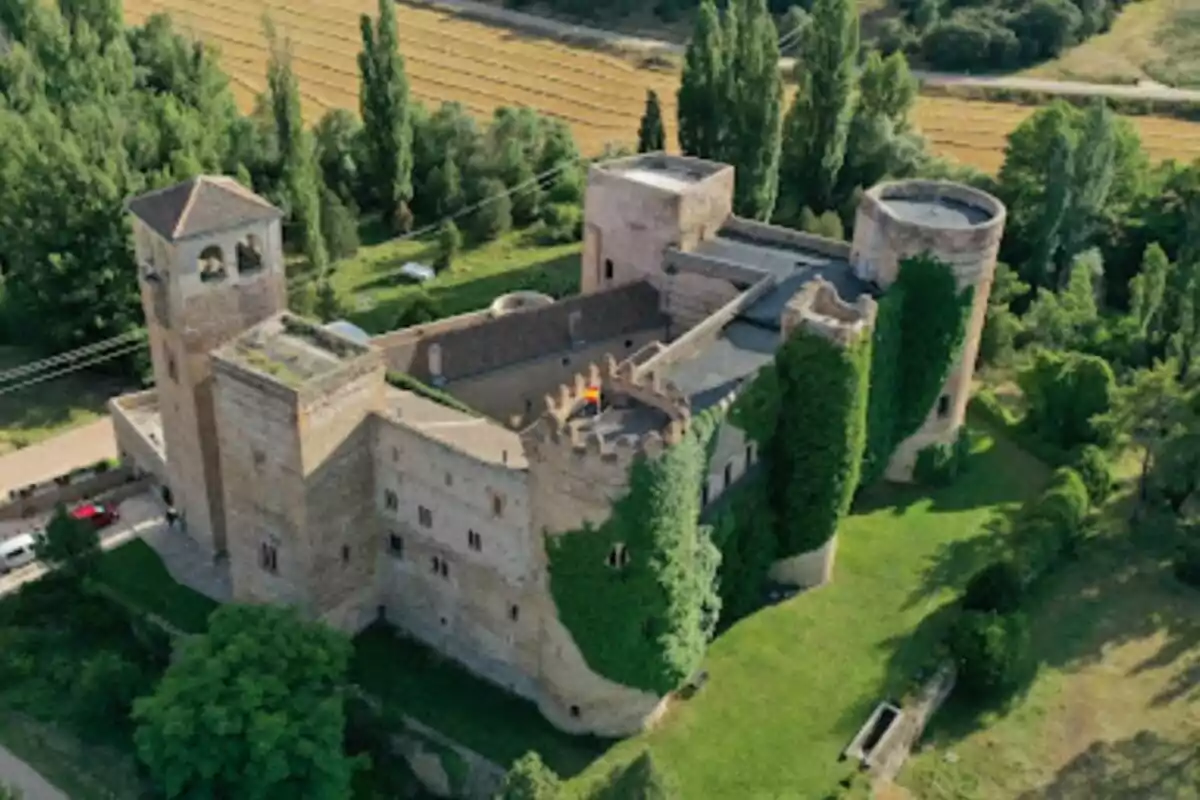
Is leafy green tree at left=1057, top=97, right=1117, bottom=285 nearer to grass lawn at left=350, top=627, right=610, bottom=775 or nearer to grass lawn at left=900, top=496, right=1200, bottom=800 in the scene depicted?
grass lawn at left=900, top=496, right=1200, bottom=800

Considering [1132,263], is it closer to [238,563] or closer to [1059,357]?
[1059,357]

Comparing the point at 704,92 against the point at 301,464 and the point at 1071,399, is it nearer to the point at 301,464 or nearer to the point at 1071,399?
the point at 1071,399

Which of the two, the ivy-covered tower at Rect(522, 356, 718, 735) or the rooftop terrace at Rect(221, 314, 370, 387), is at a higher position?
the rooftop terrace at Rect(221, 314, 370, 387)

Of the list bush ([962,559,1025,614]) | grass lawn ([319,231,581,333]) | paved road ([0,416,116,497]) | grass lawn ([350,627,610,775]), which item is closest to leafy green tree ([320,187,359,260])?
grass lawn ([319,231,581,333])

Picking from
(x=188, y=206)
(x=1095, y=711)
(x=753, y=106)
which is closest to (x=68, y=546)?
(x=188, y=206)

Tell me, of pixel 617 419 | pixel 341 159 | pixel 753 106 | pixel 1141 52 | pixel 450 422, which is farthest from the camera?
pixel 1141 52

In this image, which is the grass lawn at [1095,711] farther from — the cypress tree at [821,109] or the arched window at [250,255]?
the cypress tree at [821,109]
